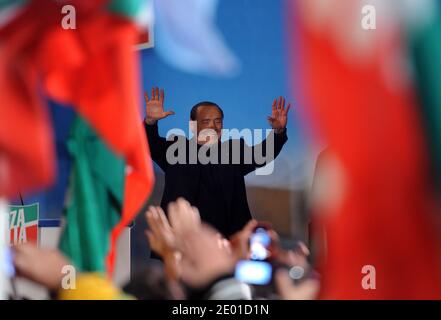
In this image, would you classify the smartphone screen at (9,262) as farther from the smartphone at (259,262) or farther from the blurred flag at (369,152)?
the blurred flag at (369,152)

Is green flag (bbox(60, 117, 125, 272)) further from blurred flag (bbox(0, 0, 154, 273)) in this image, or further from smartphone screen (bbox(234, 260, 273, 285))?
smartphone screen (bbox(234, 260, 273, 285))

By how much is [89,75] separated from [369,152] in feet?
4.10

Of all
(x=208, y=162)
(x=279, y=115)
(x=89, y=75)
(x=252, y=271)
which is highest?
(x=89, y=75)

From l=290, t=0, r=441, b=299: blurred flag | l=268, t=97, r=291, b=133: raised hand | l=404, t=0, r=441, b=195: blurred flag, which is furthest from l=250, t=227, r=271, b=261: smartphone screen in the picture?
l=404, t=0, r=441, b=195: blurred flag

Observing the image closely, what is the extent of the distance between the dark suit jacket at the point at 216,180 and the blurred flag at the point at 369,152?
0.31 meters

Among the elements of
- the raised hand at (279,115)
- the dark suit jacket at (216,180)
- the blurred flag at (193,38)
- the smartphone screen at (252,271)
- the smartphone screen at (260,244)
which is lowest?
the smartphone screen at (252,271)

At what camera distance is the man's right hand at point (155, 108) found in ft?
8.91

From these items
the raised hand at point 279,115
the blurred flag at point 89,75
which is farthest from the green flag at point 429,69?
the blurred flag at point 89,75

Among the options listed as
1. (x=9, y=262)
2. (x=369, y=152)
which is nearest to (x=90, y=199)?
(x=9, y=262)

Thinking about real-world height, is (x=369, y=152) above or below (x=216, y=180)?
above

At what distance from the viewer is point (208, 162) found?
272 cm

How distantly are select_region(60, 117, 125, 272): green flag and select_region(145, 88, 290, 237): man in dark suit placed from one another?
205 millimetres

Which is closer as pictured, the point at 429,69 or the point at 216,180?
the point at 429,69

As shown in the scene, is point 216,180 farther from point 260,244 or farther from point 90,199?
point 90,199
